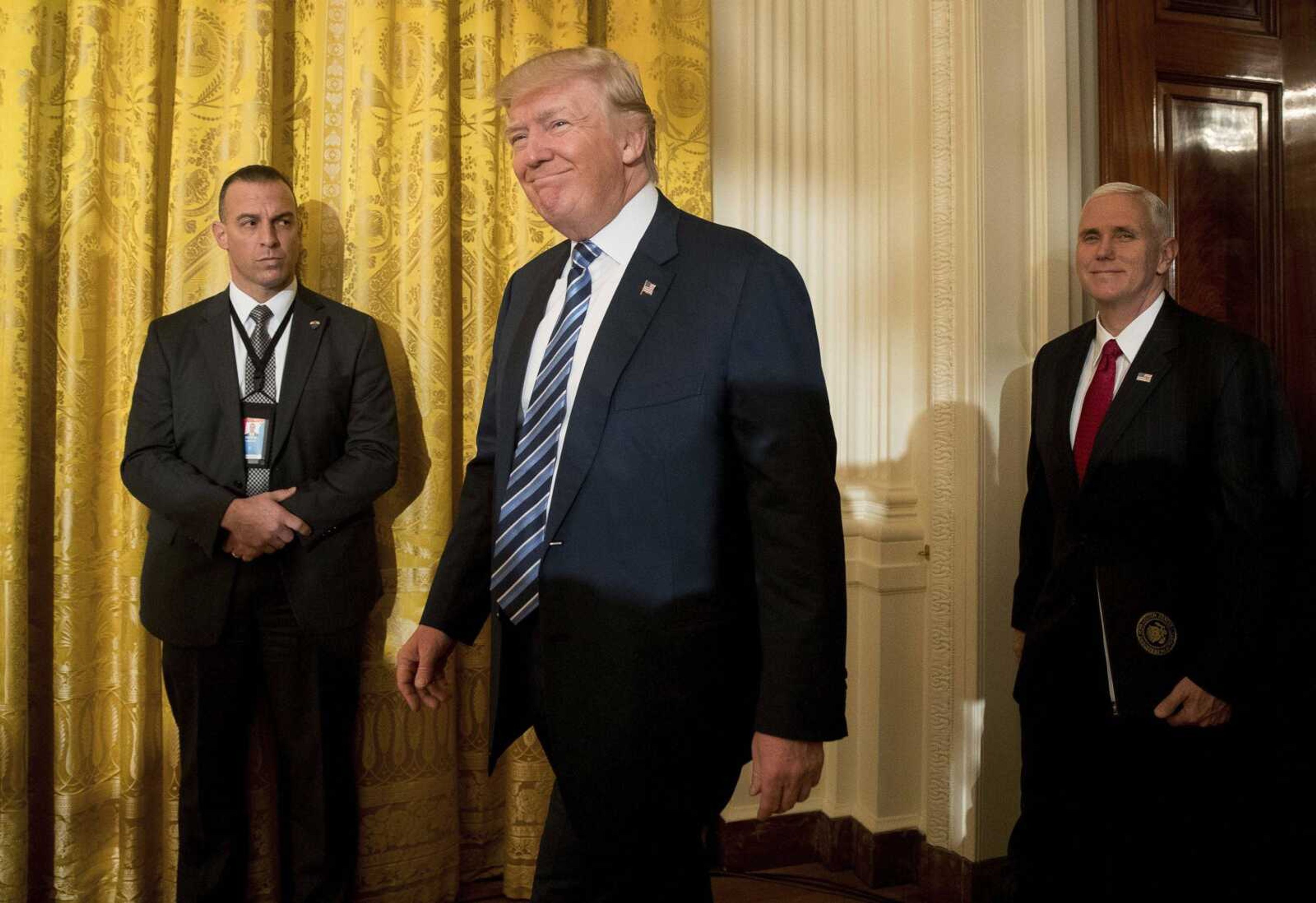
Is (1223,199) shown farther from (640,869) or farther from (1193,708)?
(640,869)

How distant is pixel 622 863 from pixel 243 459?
1513mm

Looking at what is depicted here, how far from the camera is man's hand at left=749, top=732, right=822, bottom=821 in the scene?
4.45 feet

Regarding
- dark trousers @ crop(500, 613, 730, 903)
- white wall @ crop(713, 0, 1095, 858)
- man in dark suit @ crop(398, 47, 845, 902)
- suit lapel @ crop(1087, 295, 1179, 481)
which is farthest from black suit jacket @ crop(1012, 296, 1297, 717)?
dark trousers @ crop(500, 613, 730, 903)

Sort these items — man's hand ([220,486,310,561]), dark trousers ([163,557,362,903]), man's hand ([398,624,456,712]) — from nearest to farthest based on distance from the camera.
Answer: man's hand ([398,624,456,712])
man's hand ([220,486,310,561])
dark trousers ([163,557,362,903])

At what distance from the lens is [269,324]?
2.54m

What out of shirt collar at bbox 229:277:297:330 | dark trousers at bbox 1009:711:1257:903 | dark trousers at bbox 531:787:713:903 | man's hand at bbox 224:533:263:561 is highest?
shirt collar at bbox 229:277:297:330

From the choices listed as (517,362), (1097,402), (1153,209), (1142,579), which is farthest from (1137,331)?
(517,362)

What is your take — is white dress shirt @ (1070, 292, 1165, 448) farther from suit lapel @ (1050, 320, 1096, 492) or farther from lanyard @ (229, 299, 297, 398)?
lanyard @ (229, 299, 297, 398)

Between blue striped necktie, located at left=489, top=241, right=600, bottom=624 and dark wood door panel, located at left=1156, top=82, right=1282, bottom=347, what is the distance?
1.81 metres

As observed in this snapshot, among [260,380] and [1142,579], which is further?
[260,380]

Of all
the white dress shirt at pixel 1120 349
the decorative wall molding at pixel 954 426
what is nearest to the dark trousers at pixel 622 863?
the white dress shirt at pixel 1120 349

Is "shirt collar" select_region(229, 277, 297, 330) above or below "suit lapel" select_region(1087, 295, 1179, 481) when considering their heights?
above

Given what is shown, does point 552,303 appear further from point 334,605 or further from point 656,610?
point 334,605

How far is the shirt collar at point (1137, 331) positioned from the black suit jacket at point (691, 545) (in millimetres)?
1043
